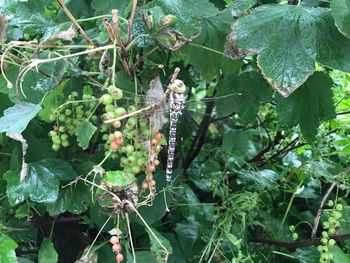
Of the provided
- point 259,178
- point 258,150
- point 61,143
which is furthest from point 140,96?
point 258,150

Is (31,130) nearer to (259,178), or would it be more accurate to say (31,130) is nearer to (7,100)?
(7,100)

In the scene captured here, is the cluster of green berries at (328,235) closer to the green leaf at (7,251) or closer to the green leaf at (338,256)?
the green leaf at (338,256)

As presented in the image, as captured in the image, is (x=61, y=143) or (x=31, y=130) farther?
(x=31, y=130)

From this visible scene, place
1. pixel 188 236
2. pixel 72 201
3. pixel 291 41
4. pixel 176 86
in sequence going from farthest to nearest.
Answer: pixel 188 236
pixel 72 201
pixel 291 41
pixel 176 86

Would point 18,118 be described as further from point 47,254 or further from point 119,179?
point 47,254

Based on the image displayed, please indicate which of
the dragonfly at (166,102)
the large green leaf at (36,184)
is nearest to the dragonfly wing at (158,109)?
the dragonfly at (166,102)

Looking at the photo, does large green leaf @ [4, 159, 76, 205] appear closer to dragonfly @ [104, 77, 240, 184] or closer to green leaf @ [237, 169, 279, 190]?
dragonfly @ [104, 77, 240, 184]

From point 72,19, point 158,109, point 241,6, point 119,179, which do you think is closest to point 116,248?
point 119,179
